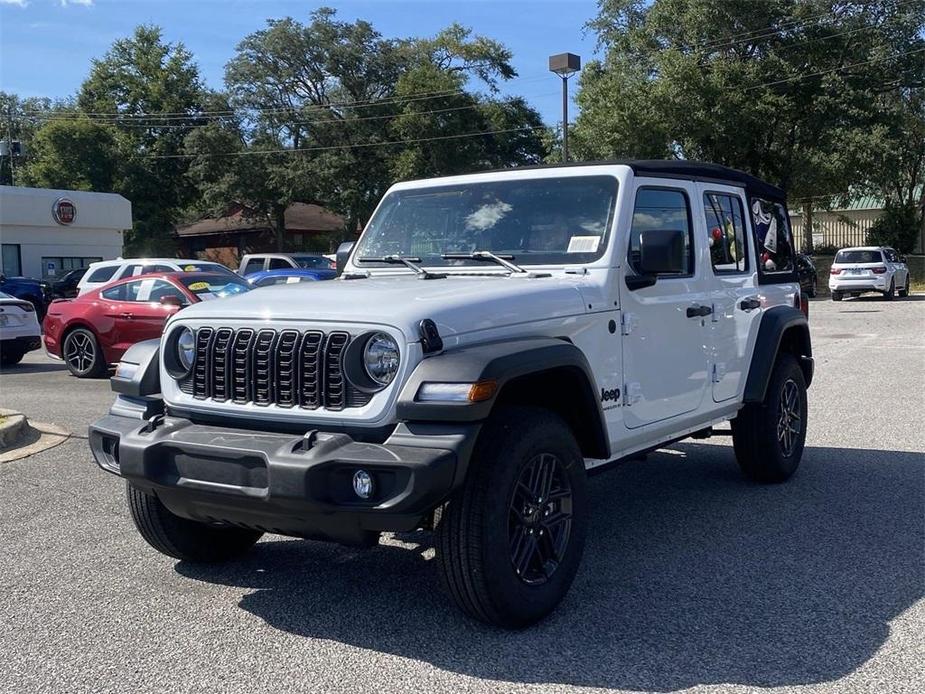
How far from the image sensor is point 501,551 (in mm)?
3977

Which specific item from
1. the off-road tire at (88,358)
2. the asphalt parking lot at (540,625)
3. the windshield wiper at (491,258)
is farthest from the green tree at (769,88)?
the windshield wiper at (491,258)

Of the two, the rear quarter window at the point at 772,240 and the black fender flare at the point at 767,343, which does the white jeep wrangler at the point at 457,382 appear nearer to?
the black fender flare at the point at 767,343

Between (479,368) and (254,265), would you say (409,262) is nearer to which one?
(479,368)

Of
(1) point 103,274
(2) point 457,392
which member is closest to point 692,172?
(2) point 457,392

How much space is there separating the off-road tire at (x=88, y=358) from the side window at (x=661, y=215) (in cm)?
1029

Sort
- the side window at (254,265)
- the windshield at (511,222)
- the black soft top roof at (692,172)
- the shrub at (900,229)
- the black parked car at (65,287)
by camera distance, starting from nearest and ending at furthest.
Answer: the windshield at (511,222) → the black soft top roof at (692,172) → the side window at (254,265) → the black parked car at (65,287) → the shrub at (900,229)

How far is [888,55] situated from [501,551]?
3632 cm

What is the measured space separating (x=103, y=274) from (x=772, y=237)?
17.9 m

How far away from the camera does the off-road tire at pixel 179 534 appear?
4.85 m

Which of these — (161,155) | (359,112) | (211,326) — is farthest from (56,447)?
(161,155)

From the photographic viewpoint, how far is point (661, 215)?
5.60m

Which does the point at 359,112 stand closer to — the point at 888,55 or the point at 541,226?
the point at 888,55

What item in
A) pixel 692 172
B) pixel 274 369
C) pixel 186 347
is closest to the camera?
pixel 274 369

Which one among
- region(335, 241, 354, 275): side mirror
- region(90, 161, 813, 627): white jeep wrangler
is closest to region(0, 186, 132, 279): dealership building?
region(335, 241, 354, 275): side mirror
